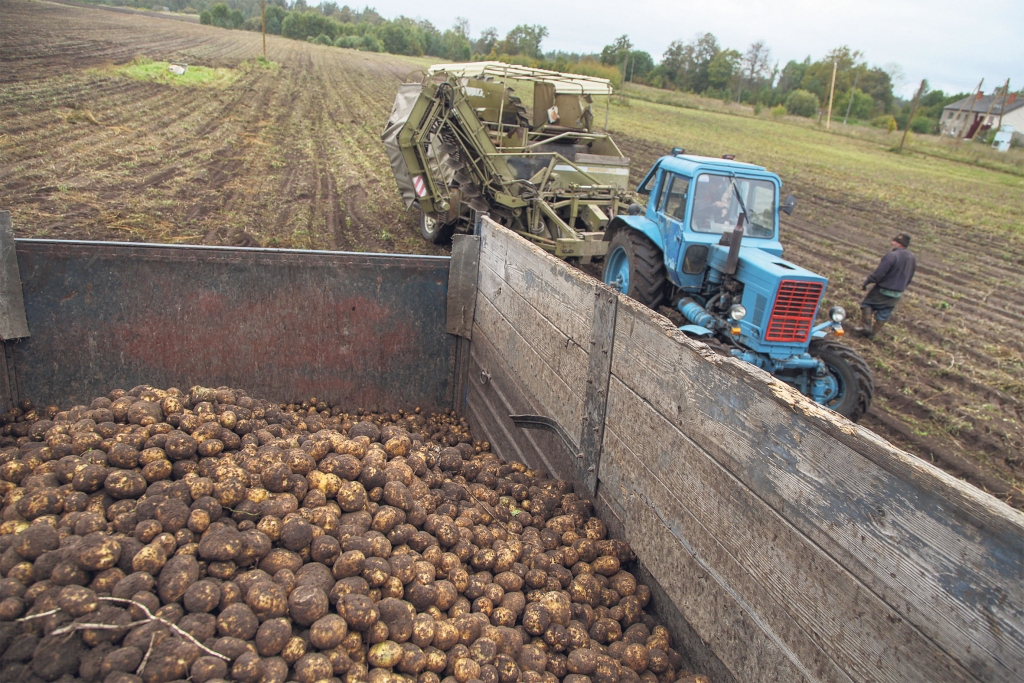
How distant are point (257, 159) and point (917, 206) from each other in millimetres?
19341

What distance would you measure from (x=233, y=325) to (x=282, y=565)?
9.22 feet

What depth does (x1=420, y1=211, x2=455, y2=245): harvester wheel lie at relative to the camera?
9.98 meters

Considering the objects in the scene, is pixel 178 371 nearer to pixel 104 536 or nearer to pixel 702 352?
pixel 104 536

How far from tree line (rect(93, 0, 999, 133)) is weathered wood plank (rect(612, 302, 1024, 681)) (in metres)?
60.7

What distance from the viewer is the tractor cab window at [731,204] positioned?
6.49 meters

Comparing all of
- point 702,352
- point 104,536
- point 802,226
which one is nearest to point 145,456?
point 104,536

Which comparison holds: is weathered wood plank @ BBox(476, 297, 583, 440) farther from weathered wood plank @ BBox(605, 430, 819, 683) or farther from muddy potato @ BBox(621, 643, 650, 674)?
muddy potato @ BBox(621, 643, 650, 674)

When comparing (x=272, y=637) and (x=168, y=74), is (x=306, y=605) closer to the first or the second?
(x=272, y=637)

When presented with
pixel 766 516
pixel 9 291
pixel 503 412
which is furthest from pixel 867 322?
pixel 9 291

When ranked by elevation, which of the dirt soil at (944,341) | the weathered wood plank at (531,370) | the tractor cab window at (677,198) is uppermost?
the tractor cab window at (677,198)

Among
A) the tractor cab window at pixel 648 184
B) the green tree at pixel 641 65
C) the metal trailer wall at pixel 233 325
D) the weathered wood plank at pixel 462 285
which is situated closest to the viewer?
the metal trailer wall at pixel 233 325

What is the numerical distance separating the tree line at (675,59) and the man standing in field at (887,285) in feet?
179

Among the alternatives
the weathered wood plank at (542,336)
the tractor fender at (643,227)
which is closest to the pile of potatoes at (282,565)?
the weathered wood plank at (542,336)

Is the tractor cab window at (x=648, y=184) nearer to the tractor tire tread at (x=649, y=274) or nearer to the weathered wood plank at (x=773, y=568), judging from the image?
the tractor tire tread at (x=649, y=274)
